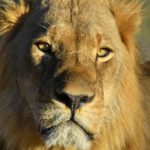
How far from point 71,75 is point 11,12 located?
903 mm

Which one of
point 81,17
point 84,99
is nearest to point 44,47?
point 81,17

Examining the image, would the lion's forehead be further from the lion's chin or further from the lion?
the lion's chin

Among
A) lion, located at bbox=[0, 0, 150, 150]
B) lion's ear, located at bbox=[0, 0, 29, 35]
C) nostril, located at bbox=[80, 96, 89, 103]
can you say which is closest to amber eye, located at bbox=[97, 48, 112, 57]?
lion, located at bbox=[0, 0, 150, 150]

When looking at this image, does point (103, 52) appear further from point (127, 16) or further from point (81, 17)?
point (127, 16)

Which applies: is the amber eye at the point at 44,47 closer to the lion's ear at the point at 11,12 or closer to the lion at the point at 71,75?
the lion at the point at 71,75

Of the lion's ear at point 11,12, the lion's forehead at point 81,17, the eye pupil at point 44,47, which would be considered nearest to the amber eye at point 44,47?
the eye pupil at point 44,47

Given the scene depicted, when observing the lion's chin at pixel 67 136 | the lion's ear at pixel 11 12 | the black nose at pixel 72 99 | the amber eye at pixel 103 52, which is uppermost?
the lion's ear at pixel 11 12

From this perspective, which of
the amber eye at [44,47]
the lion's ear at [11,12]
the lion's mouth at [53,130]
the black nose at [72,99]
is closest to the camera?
the black nose at [72,99]

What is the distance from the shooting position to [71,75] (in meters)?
5.36

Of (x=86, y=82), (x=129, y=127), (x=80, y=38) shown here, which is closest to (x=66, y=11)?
(x=80, y=38)

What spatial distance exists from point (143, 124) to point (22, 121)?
1.08 m

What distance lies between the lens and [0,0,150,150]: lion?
535cm

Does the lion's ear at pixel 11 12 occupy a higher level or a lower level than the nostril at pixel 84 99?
higher

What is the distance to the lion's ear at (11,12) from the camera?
592 cm
